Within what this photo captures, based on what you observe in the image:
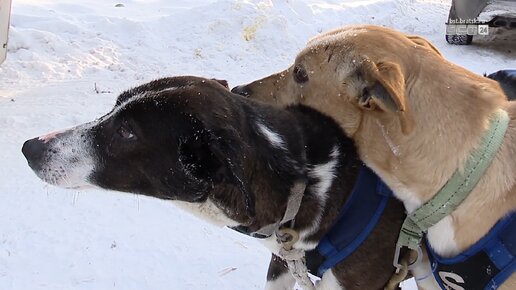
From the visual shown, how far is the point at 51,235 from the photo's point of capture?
156 inches

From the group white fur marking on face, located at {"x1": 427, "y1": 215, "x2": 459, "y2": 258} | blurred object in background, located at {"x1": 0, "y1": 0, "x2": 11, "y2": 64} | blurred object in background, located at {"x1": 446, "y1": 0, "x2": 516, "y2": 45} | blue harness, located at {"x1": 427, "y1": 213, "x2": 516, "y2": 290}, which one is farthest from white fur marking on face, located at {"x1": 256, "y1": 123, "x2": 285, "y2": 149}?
blurred object in background, located at {"x1": 446, "y1": 0, "x2": 516, "y2": 45}

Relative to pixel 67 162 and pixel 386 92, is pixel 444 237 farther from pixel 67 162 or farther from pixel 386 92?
pixel 67 162

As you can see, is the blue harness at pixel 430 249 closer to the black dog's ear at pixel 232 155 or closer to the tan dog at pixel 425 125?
the tan dog at pixel 425 125

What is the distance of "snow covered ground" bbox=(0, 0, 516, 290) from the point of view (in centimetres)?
380

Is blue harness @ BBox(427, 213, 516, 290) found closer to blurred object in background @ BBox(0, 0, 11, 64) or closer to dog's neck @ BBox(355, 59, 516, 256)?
dog's neck @ BBox(355, 59, 516, 256)

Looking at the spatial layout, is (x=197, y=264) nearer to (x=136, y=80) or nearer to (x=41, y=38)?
(x=136, y=80)

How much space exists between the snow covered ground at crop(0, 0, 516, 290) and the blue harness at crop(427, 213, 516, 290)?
61.6 inches

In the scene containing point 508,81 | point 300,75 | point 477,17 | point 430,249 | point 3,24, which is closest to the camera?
point 430,249

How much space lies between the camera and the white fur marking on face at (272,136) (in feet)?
8.25

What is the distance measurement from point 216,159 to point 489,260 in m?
1.14

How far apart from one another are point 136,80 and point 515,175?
14.1 ft

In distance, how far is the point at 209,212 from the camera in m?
2.59

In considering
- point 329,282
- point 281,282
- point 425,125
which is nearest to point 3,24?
point 281,282

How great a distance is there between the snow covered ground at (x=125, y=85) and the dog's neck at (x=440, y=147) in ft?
5.05
